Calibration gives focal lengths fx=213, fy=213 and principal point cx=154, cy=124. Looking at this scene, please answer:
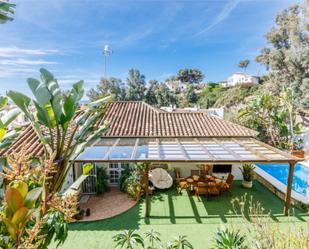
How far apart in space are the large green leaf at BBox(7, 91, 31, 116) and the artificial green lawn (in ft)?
27.2

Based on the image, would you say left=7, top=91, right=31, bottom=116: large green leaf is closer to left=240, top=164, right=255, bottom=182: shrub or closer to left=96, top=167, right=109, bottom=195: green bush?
left=96, top=167, right=109, bottom=195: green bush

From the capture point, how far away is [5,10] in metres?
2.85

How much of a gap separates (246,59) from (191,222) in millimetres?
105155

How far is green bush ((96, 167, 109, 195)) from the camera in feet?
48.3

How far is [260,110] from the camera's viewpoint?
79.4 ft

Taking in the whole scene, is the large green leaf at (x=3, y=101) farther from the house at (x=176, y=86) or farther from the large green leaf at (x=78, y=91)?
the house at (x=176, y=86)

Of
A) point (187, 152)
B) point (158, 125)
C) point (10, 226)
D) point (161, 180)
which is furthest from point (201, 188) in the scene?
point (10, 226)

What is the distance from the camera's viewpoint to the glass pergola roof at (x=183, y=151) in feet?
36.1

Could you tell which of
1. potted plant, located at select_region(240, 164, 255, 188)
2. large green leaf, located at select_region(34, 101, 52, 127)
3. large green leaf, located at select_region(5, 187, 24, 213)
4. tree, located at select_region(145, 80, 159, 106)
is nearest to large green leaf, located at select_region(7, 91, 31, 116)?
large green leaf, located at select_region(34, 101, 52, 127)

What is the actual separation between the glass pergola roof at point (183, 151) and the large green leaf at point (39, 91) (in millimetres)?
8077

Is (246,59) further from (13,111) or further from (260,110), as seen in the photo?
(13,111)

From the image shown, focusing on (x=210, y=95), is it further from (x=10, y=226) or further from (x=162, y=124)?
(x=10, y=226)

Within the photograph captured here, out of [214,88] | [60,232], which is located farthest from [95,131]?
[214,88]

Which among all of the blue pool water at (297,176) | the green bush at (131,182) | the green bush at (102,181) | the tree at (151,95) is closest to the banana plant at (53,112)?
the green bush at (131,182)
